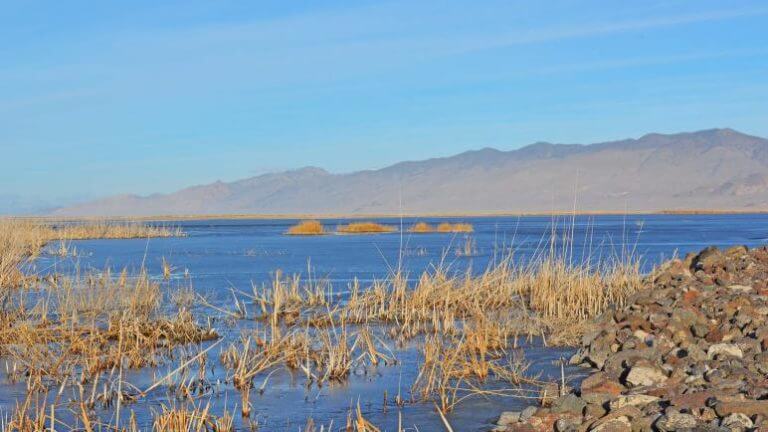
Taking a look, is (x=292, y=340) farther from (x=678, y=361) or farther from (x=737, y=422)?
(x=737, y=422)

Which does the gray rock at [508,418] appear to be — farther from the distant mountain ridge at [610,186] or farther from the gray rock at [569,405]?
the distant mountain ridge at [610,186]

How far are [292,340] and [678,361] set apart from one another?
4201 millimetres

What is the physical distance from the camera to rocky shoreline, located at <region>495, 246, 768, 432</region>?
7422mm

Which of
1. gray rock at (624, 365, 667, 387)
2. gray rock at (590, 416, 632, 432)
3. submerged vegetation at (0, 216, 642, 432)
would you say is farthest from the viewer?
submerged vegetation at (0, 216, 642, 432)

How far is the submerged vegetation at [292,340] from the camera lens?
9.27 meters

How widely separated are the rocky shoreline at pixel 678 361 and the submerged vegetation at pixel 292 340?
0.89 m

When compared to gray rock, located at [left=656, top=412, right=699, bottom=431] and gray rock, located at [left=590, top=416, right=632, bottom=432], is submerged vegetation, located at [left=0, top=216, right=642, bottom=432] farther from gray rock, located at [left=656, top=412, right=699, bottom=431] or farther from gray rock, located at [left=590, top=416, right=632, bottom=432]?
gray rock, located at [left=656, top=412, right=699, bottom=431]

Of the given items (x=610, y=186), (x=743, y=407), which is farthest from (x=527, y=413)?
(x=610, y=186)

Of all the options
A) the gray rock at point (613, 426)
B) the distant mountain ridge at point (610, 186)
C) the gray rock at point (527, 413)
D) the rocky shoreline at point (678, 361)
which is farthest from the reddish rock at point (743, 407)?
the distant mountain ridge at point (610, 186)

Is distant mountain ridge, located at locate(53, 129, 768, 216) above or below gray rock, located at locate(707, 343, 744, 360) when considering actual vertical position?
above

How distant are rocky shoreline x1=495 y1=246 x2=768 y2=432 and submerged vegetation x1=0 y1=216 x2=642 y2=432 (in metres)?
0.89

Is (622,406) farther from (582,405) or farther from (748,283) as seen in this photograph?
(748,283)

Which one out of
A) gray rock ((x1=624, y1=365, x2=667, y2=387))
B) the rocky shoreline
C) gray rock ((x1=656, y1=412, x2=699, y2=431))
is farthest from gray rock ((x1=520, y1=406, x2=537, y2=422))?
gray rock ((x1=624, y1=365, x2=667, y2=387))

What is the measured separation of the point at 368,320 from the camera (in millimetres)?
15117
